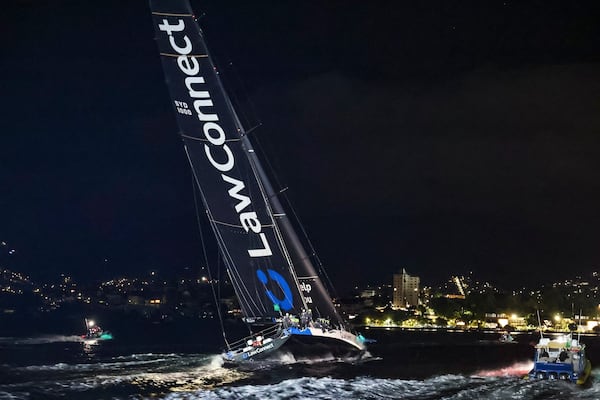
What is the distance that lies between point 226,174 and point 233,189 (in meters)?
0.94

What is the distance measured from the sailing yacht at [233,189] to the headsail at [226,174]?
6 centimetres

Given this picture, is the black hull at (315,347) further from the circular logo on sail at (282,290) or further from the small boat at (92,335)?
the small boat at (92,335)

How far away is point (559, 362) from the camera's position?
45281mm

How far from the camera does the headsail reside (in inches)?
1829

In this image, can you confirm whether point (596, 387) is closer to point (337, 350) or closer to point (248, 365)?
point (337, 350)

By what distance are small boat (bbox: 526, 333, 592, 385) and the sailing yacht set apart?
35.4 ft

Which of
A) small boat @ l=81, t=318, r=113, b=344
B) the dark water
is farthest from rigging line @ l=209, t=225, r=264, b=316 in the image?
small boat @ l=81, t=318, r=113, b=344

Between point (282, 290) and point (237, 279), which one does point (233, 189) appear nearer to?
point (237, 279)

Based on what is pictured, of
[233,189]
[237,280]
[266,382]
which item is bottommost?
[266,382]

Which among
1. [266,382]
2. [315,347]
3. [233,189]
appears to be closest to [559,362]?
[315,347]

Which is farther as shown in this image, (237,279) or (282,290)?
(237,279)

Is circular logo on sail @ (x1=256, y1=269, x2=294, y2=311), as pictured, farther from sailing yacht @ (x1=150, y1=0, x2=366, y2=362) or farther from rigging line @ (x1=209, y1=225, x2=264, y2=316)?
rigging line @ (x1=209, y1=225, x2=264, y2=316)

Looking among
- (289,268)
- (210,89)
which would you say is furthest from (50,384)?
(210,89)

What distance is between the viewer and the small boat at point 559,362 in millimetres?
44906
